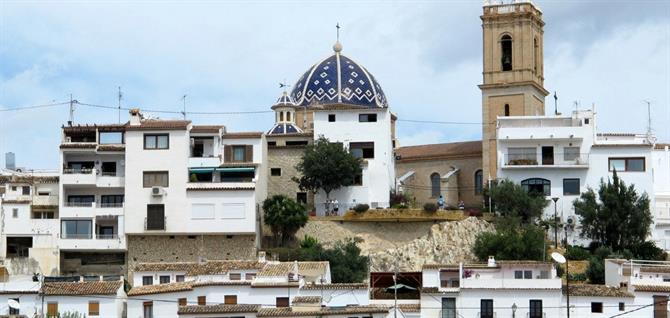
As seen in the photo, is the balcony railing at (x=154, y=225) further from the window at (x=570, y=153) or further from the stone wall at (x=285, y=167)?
the window at (x=570, y=153)

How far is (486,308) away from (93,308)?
1440 centimetres

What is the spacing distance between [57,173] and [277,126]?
14865 mm

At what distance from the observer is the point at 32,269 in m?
73.1

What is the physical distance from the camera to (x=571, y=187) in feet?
260

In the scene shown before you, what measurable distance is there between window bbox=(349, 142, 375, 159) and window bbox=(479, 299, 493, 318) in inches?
688

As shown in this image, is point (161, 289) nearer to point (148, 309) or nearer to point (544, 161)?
point (148, 309)

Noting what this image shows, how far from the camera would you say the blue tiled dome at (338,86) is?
8981 centimetres

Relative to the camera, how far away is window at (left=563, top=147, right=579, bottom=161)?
261ft

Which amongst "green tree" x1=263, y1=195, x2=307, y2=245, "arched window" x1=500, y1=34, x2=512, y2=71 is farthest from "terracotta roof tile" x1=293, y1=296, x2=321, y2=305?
"arched window" x1=500, y1=34, x2=512, y2=71

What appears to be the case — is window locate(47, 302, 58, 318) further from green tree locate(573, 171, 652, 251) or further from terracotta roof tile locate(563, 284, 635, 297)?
green tree locate(573, 171, 652, 251)

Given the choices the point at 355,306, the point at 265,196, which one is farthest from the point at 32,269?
the point at 355,306

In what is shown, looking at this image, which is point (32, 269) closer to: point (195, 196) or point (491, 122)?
point (195, 196)

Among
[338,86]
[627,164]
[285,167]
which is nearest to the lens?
[627,164]

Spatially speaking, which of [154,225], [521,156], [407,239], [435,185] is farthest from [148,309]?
[435,185]
